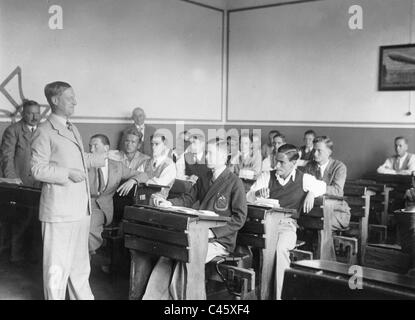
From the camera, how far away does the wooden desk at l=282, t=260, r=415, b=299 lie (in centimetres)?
216

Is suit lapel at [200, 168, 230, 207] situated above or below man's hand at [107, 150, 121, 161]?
below

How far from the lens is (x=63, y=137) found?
3.23 metres

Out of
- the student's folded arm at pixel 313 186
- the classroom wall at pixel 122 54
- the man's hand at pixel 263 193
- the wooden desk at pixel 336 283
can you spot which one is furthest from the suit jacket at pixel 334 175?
the classroom wall at pixel 122 54

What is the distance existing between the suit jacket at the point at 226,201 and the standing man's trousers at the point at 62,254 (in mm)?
868

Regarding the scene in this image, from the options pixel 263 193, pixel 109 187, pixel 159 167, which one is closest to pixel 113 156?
pixel 159 167

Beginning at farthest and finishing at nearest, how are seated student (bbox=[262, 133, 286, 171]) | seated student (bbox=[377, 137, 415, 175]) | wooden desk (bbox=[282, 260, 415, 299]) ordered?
1. seated student (bbox=[262, 133, 286, 171])
2. seated student (bbox=[377, 137, 415, 175])
3. wooden desk (bbox=[282, 260, 415, 299])

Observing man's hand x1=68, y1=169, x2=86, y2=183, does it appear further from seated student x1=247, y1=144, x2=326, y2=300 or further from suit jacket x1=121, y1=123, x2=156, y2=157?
suit jacket x1=121, y1=123, x2=156, y2=157

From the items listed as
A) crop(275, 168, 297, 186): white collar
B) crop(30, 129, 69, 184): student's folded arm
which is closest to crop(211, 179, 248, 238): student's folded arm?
crop(275, 168, 297, 186): white collar

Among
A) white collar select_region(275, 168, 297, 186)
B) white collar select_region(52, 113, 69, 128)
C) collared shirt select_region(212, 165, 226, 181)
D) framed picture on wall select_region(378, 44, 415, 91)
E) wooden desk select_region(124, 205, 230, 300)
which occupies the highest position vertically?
framed picture on wall select_region(378, 44, 415, 91)

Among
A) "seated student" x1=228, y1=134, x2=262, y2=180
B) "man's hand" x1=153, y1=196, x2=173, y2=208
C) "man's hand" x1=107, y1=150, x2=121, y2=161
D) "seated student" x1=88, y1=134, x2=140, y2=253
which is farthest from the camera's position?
"seated student" x1=228, y1=134, x2=262, y2=180

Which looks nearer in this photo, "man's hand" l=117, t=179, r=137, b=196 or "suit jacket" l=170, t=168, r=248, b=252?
"suit jacket" l=170, t=168, r=248, b=252

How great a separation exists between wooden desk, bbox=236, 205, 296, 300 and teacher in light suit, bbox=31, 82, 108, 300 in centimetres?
115

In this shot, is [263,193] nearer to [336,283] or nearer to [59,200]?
[59,200]

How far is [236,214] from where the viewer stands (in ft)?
12.1
